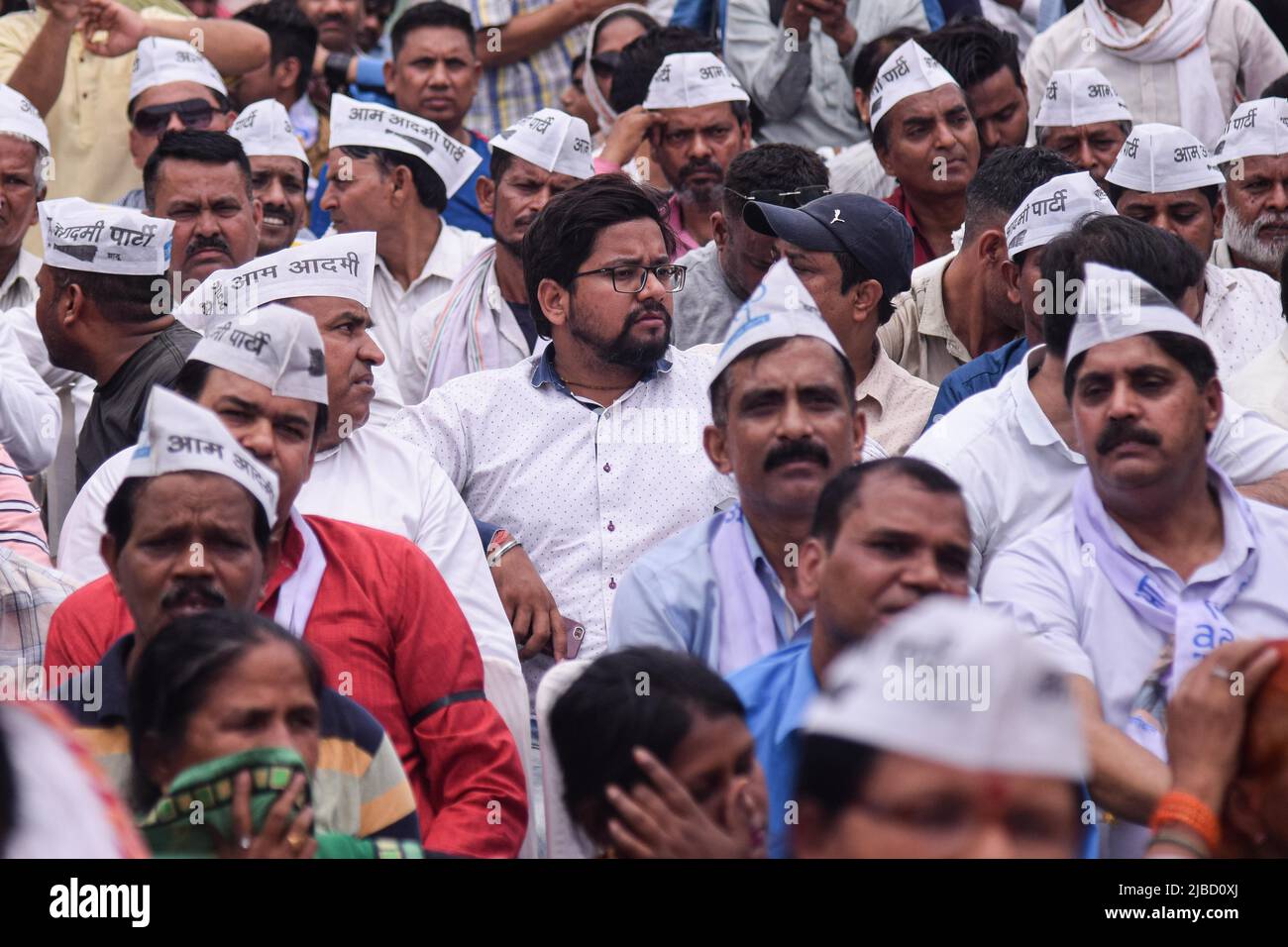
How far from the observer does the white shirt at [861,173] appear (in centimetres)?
724

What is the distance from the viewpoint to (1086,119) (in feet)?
21.8

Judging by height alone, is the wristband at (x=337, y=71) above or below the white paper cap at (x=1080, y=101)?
above

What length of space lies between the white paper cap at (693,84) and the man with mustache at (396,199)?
0.86 meters

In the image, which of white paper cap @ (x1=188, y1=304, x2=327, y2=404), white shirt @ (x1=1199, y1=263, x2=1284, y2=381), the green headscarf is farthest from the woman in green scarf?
white shirt @ (x1=1199, y1=263, x2=1284, y2=381)

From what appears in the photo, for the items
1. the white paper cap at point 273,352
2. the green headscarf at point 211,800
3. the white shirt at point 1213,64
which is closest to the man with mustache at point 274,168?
the white paper cap at point 273,352

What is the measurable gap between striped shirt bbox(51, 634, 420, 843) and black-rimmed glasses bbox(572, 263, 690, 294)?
199 centimetres

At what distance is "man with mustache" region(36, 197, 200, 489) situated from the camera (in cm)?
500

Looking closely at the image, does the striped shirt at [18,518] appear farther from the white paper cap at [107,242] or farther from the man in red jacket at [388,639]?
the white paper cap at [107,242]

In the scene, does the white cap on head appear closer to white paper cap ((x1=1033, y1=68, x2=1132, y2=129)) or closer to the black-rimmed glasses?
the black-rimmed glasses

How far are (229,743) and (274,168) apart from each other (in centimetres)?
434

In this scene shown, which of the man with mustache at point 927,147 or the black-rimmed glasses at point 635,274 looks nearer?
the black-rimmed glasses at point 635,274

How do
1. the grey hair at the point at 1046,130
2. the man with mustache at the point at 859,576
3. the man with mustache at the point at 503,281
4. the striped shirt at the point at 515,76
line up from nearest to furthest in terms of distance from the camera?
1. the man with mustache at the point at 859,576
2. the man with mustache at the point at 503,281
3. the grey hair at the point at 1046,130
4. the striped shirt at the point at 515,76

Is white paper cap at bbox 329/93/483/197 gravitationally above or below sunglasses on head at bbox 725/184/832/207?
above

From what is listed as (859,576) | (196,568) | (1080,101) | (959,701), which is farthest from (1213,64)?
(959,701)
